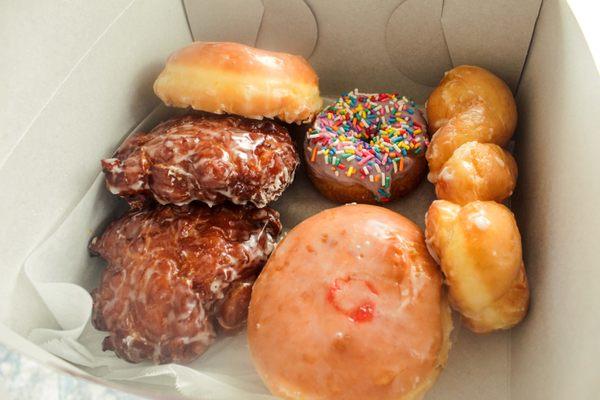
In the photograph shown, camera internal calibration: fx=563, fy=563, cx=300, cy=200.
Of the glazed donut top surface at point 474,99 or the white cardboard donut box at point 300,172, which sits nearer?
the white cardboard donut box at point 300,172

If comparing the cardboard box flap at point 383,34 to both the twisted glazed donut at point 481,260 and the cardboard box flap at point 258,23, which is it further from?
the twisted glazed donut at point 481,260

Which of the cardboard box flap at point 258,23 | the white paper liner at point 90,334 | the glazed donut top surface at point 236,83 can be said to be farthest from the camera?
the cardboard box flap at point 258,23

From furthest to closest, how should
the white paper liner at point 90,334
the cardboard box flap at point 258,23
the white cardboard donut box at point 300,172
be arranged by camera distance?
the cardboard box flap at point 258,23 < the white paper liner at point 90,334 < the white cardboard donut box at point 300,172

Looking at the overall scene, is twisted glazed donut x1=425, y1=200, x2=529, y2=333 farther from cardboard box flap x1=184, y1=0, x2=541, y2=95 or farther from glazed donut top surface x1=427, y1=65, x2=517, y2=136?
cardboard box flap x1=184, y1=0, x2=541, y2=95

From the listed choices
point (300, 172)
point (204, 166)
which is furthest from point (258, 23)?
point (204, 166)

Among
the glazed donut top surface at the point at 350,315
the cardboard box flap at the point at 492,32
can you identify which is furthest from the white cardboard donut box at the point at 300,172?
the glazed donut top surface at the point at 350,315

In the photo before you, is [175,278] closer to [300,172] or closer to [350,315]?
[350,315]

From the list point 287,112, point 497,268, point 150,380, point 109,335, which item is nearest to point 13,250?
point 109,335
